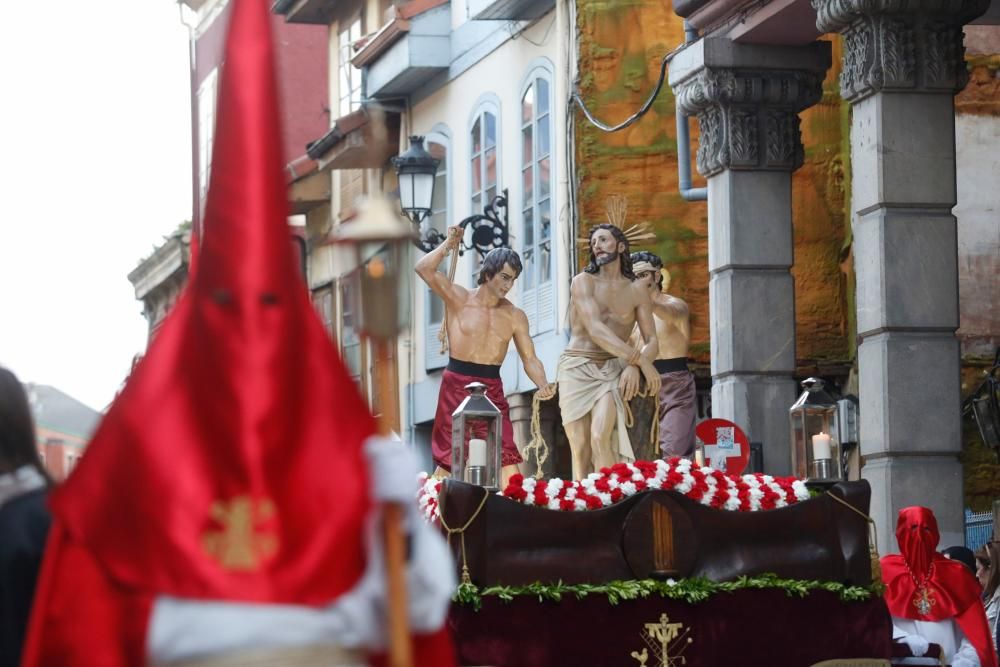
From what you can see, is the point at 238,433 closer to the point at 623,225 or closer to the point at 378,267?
the point at 378,267

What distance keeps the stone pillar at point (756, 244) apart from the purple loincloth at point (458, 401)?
3.21 m

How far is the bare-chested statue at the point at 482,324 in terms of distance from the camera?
15.5 m

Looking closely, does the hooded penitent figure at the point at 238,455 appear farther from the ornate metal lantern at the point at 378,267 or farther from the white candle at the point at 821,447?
the white candle at the point at 821,447

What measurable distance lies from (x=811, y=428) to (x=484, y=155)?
17115 mm

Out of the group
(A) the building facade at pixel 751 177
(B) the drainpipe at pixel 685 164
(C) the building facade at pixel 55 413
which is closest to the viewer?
(C) the building facade at pixel 55 413

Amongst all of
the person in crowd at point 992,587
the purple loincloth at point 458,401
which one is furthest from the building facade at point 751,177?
the purple loincloth at point 458,401

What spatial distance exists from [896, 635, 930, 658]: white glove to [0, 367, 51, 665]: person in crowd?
23.6ft

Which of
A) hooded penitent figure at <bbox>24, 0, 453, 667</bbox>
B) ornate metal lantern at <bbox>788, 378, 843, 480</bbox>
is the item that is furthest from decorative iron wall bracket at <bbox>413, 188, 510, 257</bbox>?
hooded penitent figure at <bbox>24, 0, 453, 667</bbox>

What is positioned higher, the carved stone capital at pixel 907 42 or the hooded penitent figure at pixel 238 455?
the carved stone capital at pixel 907 42

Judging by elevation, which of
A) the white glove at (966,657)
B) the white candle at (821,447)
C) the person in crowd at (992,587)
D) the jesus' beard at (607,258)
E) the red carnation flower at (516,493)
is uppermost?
the jesus' beard at (607,258)

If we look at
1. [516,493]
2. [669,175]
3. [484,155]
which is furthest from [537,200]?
[516,493]

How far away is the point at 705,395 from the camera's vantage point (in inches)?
982

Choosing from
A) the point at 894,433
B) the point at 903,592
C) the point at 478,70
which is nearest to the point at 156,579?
the point at 903,592

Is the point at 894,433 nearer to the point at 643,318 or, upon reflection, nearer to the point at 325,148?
the point at 643,318
